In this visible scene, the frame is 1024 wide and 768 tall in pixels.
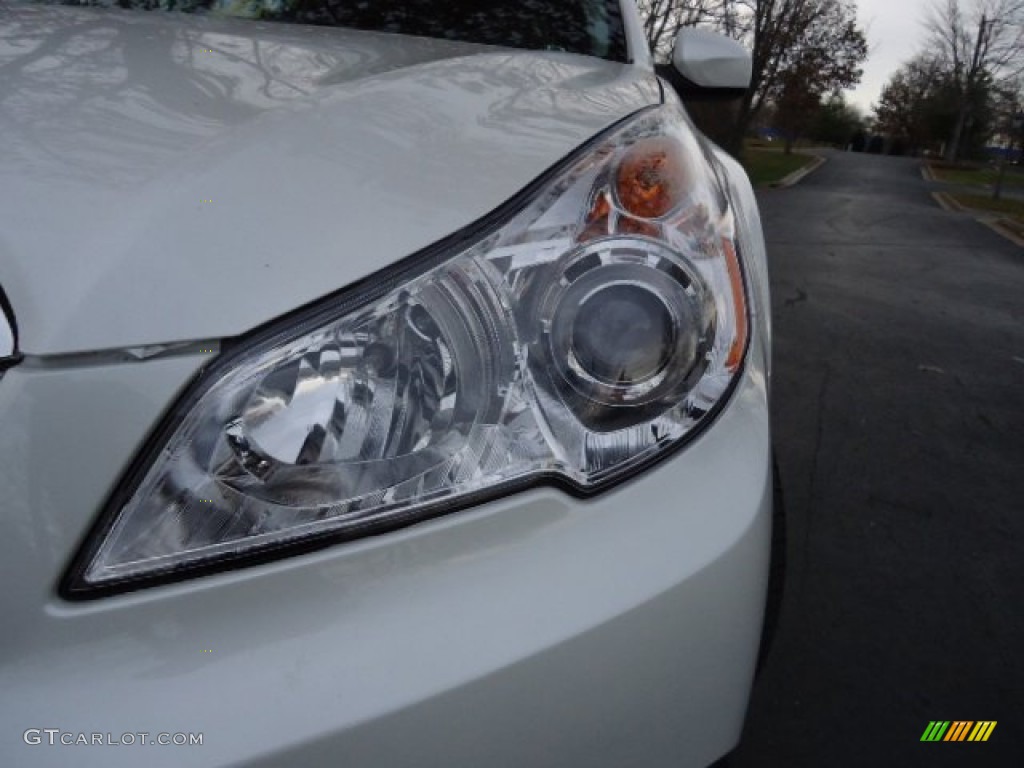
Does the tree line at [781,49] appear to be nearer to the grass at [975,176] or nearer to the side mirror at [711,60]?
the grass at [975,176]

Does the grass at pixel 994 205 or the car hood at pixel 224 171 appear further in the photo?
the grass at pixel 994 205

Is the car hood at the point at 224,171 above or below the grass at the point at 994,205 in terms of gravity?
above

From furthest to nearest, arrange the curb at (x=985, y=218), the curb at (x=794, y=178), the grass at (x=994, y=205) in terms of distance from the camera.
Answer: the curb at (x=794, y=178), the grass at (x=994, y=205), the curb at (x=985, y=218)

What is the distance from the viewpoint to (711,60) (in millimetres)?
2238

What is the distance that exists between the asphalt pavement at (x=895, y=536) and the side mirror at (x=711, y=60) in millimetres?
1497

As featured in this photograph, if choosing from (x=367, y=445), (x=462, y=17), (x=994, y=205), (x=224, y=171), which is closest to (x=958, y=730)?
(x=367, y=445)

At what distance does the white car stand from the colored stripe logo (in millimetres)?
1220

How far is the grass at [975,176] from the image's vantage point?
112 ft

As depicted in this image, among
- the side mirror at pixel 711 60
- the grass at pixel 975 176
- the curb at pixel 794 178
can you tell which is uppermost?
the side mirror at pixel 711 60

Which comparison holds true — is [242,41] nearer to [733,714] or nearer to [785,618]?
[733,714]

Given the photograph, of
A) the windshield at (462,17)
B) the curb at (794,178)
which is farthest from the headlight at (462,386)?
the curb at (794,178)

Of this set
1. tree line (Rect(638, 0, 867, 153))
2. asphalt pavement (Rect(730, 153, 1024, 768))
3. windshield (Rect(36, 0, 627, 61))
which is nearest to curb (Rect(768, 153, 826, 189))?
tree line (Rect(638, 0, 867, 153))

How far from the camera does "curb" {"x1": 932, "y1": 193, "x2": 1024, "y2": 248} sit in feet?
43.5

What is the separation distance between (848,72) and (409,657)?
38.5 meters
